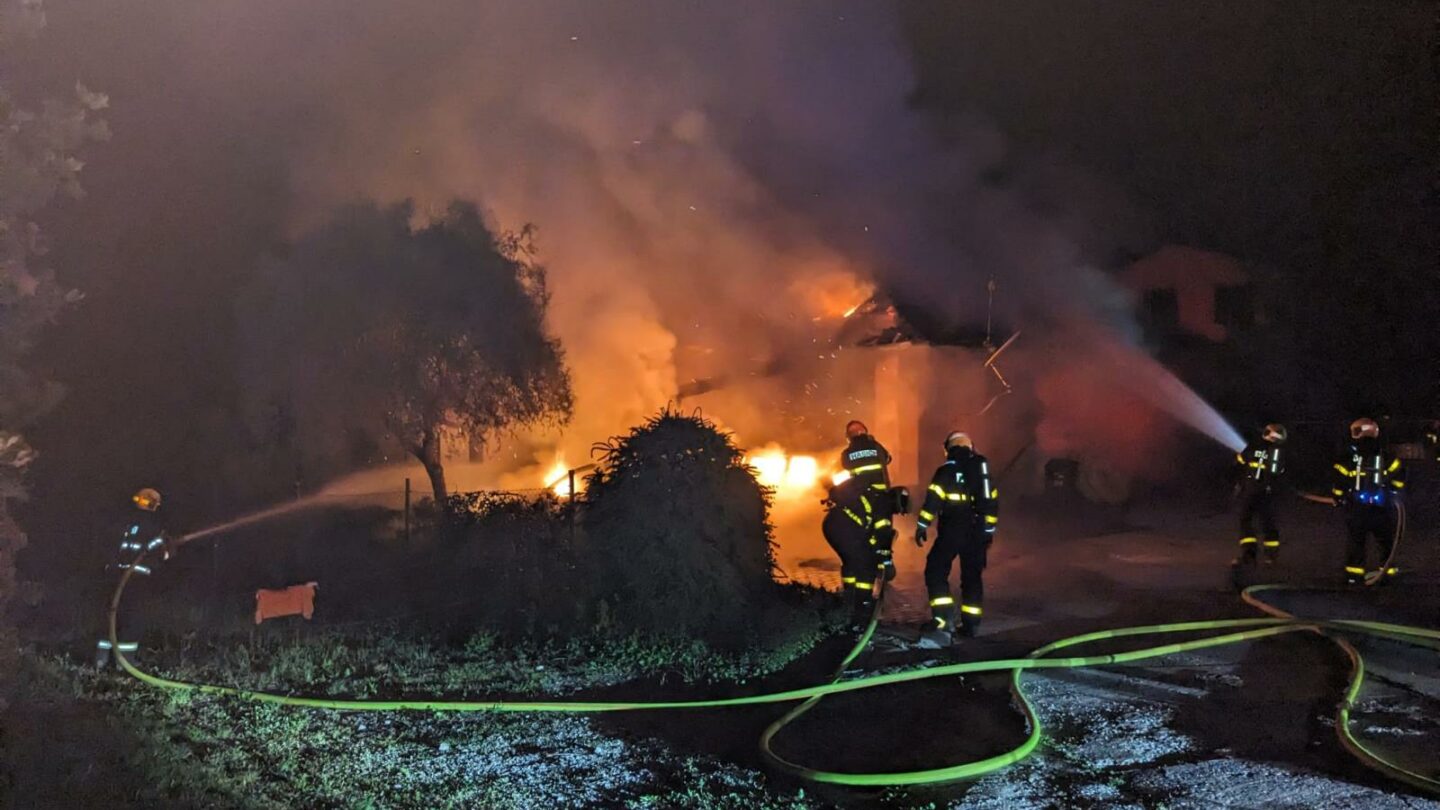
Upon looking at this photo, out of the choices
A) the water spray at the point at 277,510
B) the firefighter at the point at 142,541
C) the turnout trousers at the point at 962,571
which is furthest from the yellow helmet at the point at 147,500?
the turnout trousers at the point at 962,571

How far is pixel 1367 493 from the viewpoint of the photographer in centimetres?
842

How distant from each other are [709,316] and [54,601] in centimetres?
1431

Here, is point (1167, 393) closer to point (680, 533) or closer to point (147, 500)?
point (680, 533)

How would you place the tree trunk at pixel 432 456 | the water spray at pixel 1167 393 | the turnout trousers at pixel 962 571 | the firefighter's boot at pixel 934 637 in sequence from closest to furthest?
the firefighter's boot at pixel 934 637 < the turnout trousers at pixel 962 571 < the tree trunk at pixel 432 456 < the water spray at pixel 1167 393

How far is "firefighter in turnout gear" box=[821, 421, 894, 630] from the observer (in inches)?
291

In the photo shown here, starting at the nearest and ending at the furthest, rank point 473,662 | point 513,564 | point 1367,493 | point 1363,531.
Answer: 1. point 473,662
2. point 1367,493
3. point 1363,531
4. point 513,564

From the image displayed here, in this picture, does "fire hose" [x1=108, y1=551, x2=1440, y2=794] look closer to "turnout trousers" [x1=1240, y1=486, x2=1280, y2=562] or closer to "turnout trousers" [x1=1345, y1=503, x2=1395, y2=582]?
"turnout trousers" [x1=1345, y1=503, x2=1395, y2=582]

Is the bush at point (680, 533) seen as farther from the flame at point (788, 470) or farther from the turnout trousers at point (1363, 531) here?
the flame at point (788, 470)

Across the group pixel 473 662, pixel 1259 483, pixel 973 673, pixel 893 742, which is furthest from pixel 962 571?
pixel 1259 483

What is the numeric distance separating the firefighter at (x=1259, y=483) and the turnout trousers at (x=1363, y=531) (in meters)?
0.78

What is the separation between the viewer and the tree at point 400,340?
40.6ft

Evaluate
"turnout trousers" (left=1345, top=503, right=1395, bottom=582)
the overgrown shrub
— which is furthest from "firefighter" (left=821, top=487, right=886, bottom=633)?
"turnout trousers" (left=1345, top=503, right=1395, bottom=582)

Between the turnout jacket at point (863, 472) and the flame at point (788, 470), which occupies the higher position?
the flame at point (788, 470)

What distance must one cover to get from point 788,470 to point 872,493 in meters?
10.4
